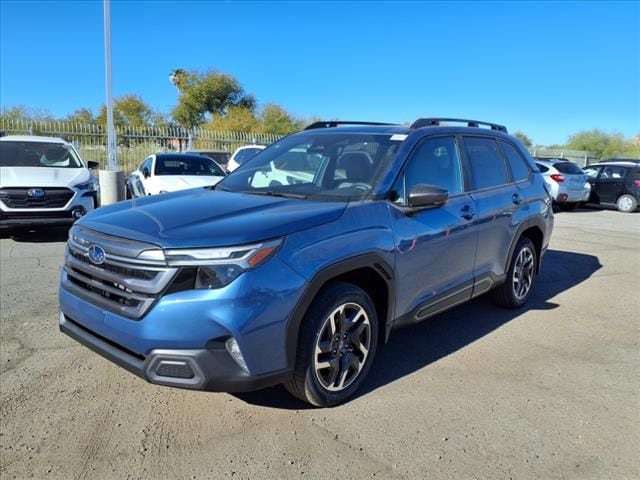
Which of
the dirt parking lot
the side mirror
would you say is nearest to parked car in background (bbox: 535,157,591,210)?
the dirt parking lot

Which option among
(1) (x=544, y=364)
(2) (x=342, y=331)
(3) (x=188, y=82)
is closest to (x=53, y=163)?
(2) (x=342, y=331)

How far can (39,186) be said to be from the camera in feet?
27.1

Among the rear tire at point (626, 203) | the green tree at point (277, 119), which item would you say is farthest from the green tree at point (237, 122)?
the rear tire at point (626, 203)

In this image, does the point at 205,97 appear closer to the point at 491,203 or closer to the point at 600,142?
the point at 600,142

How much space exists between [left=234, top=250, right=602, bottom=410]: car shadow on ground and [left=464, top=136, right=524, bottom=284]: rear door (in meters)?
0.51

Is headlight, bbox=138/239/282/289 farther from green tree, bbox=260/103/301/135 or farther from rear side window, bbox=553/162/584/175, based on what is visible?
green tree, bbox=260/103/301/135

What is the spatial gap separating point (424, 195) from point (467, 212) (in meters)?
0.90

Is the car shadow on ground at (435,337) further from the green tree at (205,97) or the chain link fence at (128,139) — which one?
the green tree at (205,97)

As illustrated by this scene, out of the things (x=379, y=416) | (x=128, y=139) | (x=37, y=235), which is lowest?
(x=37, y=235)

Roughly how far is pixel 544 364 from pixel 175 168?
29.2 feet

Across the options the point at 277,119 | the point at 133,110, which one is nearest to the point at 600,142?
the point at 277,119

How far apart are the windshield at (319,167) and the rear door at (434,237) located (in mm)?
251

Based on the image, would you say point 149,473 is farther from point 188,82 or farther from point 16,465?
point 188,82

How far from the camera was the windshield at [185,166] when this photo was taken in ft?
35.6
